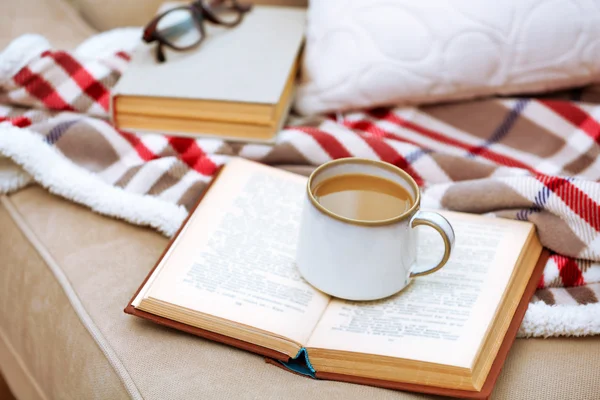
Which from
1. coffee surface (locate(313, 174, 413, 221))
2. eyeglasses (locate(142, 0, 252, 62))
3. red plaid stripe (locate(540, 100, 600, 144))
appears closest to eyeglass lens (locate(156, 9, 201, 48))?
eyeglasses (locate(142, 0, 252, 62))

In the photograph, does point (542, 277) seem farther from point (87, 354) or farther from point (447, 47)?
point (87, 354)

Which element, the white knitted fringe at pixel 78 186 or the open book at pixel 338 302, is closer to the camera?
the open book at pixel 338 302

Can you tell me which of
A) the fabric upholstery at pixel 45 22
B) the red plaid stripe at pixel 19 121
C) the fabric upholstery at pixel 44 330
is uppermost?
the fabric upholstery at pixel 45 22

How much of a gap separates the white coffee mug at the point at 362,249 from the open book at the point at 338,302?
2cm

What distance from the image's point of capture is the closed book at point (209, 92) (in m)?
0.73

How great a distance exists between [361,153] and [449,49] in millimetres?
171

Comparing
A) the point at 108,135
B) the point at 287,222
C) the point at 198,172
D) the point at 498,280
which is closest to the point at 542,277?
the point at 498,280

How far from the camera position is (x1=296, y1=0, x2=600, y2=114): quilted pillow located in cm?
73

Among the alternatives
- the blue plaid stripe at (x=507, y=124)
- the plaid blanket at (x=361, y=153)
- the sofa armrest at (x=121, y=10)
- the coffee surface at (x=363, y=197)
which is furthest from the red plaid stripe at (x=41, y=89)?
the blue plaid stripe at (x=507, y=124)

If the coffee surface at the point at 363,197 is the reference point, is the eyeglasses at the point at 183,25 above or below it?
above

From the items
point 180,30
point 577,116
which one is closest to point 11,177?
point 180,30

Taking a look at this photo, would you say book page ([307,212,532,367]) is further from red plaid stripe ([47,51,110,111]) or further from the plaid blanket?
red plaid stripe ([47,51,110,111])

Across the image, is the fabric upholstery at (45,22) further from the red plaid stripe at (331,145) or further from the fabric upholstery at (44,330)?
the red plaid stripe at (331,145)

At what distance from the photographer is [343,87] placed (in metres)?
0.78
